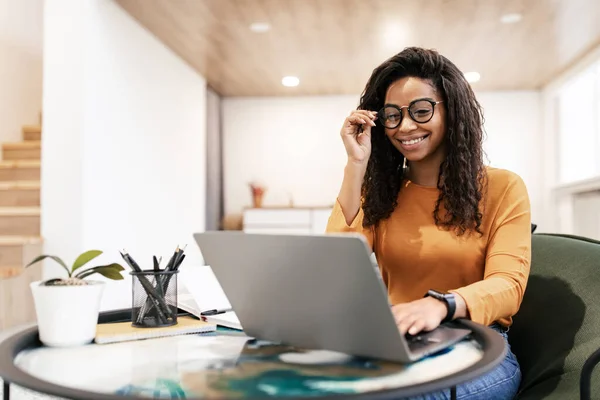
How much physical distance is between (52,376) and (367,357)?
1.35ft

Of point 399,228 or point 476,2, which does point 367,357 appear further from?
point 476,2

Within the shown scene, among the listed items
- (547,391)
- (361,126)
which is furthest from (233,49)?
(547,391)

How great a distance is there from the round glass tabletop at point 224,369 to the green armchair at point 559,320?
0.44m

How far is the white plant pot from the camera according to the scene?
93cm

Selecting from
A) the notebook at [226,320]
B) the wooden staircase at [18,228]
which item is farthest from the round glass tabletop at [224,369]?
the wooden staircase at [18,228]

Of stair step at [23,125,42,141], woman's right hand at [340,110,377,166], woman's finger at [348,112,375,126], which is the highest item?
stair step at [23,125,42,141]

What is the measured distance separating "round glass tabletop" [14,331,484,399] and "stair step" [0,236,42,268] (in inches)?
130

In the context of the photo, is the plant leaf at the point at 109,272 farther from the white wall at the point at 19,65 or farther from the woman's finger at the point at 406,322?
the white wall at the point at 19,65

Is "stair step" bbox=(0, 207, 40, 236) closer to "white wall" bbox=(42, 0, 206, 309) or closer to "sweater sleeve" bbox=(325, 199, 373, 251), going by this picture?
"white wall" bbox=(42, 0, 206, 309)

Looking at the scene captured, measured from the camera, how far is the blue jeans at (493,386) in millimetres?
1052

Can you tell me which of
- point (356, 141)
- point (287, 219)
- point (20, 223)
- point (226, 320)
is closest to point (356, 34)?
point (287, 219)

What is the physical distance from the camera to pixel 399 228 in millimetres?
1510

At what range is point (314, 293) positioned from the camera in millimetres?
796

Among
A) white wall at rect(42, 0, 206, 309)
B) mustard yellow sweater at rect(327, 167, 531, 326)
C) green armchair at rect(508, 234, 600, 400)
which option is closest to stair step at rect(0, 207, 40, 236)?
white wall at rect(42, 0, 206, 309)
